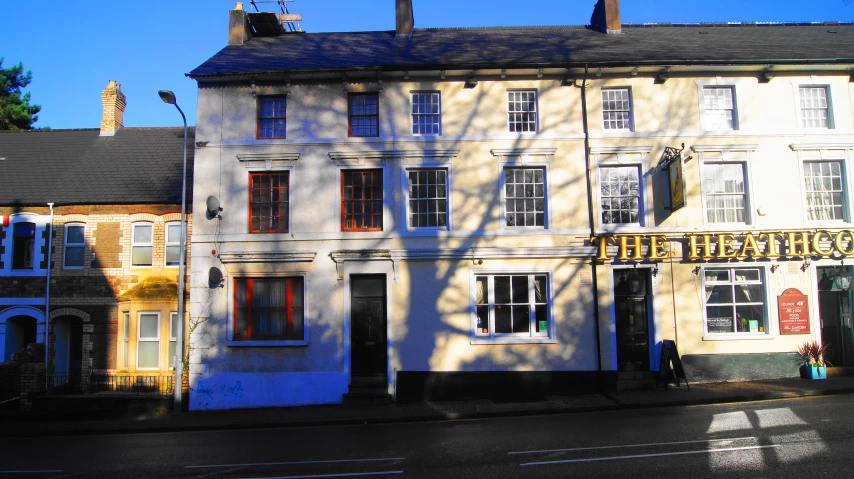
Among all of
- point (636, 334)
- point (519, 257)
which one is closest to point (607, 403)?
point (636, 334)

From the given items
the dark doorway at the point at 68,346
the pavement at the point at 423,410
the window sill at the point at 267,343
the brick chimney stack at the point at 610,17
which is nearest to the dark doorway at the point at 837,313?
the pavement at the point at 423,410

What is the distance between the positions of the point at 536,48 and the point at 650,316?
8.48 m

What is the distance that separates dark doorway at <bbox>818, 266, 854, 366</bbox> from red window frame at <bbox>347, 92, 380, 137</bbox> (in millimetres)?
12858

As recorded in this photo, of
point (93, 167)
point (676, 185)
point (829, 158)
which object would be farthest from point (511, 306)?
point (93, 167)

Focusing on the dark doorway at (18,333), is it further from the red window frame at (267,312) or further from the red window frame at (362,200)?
the red window frame at (362,200)

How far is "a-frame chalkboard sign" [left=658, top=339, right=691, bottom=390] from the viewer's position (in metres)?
13.9

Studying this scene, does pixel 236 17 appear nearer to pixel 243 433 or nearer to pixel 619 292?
pixel 243 433

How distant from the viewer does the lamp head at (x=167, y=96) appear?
13.6 meters

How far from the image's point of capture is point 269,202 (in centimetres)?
1554

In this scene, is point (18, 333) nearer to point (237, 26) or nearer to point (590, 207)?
point (237, 26)

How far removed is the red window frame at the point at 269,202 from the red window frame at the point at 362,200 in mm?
1579

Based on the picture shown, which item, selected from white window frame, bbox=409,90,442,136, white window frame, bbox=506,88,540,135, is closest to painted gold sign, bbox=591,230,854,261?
white window frame, bbox=506,88,540,135

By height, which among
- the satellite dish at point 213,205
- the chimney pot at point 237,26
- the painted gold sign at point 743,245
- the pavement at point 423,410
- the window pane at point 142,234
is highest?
the chimney pot at point 237,26

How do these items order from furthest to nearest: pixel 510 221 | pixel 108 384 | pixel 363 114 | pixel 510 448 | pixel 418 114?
pixel 108 384 → pixel 363 114 → pixel 418 114 → pixel 510 221 → pixel 510 448
